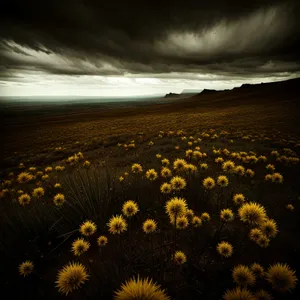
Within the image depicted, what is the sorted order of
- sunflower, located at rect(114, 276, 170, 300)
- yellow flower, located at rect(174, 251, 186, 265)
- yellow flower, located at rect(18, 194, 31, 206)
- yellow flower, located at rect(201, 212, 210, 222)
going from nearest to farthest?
sunflower, located at rect(114, 276, 170, 300) → yellow flower, located at rect(174, 251, 186, 265) → yellow flower, located at rect(201, 212, 210, 222) → yellow flower, located at rect(18, 194, 31, 206)

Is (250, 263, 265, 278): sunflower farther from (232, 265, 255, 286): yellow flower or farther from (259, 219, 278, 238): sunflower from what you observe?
(259, 219, 278, 238): sunflower

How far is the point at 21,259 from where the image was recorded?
241 centimetres

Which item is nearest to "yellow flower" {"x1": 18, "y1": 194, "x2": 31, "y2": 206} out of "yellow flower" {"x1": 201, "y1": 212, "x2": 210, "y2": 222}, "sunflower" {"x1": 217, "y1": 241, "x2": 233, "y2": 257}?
"yellow flower" {"x1": 201, "y1": 212, "x2": 210, "y2": 222}

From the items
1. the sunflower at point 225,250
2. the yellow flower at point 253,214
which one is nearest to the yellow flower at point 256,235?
the yellow flower at point 253,214

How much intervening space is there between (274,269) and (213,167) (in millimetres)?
4724

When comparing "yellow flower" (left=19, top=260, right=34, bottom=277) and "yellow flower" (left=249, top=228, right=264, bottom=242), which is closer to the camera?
"yellow flower" (left=19, top=260, right=34, bottom=277)

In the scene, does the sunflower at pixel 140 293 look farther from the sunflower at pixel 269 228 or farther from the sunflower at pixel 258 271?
the sunflower at pixel 269 228

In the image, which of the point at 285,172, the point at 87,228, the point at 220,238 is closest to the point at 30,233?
the point at 87,228

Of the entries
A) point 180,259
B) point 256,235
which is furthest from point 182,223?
point 256,235

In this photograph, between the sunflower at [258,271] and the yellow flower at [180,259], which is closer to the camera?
the sunflower at [258,271]

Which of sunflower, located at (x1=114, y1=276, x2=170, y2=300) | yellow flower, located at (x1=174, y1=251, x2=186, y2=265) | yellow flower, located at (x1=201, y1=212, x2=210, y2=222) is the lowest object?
yellow flower, located at (x1=201, y1=212, x2=210, y2=222)

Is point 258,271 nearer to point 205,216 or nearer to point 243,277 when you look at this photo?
point 243,277

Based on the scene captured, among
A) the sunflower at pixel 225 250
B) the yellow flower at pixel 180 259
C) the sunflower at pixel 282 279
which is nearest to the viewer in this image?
the sunflower at pixel 282 279

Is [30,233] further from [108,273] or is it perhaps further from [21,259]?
[108,273]
